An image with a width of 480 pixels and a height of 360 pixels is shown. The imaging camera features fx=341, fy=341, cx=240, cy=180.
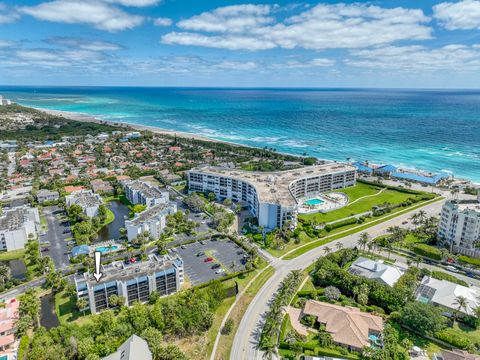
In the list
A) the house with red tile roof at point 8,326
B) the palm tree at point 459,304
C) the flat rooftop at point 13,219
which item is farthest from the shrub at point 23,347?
the palm tree at point 459,304

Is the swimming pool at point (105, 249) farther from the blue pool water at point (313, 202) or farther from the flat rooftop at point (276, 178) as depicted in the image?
the blue pool water at point (313, 202)

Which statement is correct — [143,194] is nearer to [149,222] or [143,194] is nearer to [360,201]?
[149,222]

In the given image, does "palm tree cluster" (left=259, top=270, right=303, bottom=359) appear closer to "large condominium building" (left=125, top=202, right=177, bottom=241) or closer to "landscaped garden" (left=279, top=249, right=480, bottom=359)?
"landscaped garden" (left=279, top=249, right=480, bottom=359)

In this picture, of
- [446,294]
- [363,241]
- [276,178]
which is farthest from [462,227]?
[276,178]

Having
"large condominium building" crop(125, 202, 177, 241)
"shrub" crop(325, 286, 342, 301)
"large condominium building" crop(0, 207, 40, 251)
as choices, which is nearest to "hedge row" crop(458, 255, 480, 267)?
"shrub" crop(325, 286, 342, 301)

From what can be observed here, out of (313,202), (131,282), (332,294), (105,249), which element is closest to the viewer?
(131,282)
